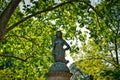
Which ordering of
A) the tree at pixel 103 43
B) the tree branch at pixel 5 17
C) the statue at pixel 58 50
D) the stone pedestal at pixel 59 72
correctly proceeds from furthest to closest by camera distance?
the tree at pixel 103 43 < the tree branch at pixel 5 17 < the statue at pixel 58 50 < the stone pedestal at pixel 59 72

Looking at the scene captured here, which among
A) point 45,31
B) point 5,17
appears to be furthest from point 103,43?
point 5,17

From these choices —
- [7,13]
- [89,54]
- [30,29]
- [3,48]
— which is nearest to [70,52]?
[30,29]

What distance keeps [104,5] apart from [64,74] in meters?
6.68

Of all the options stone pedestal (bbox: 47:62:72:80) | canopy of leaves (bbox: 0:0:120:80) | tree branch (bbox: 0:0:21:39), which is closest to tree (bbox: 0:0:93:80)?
canopy of leaves (bbox: 0:0:120:80)

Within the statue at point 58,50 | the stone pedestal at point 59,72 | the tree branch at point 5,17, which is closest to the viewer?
the stone pedestal at point 59,72

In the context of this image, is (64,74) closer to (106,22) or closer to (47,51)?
(106,22)

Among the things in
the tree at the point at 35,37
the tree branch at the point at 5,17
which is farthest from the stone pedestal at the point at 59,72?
the tree at the point at 35,37

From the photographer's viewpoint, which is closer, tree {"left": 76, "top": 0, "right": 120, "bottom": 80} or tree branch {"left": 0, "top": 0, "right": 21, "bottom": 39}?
tree branch {"left": 0, "top": 0, "right": 21, "bottom": 39}

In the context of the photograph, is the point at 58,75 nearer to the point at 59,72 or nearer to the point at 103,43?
the point at 59,72

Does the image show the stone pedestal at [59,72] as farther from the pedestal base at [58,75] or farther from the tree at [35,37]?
the tree at [35,37]

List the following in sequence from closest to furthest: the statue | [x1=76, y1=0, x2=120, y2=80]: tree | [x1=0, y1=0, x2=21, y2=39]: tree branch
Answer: the statue < [x1=0, y1=0, x2=21, y2=39]: tree branch < [x1=76, y1=0, x2=120, y2=80]: tree

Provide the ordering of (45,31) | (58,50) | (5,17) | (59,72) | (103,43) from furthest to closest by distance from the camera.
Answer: (103,43) < (45,31) < (5,17) < (58,50) < (59,72)

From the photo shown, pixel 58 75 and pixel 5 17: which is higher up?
pixel 5 17

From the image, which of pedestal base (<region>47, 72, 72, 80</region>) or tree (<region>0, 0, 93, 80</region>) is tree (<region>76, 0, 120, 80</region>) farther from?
pedestal base (<region>47, 72, 72, 80</region>)
